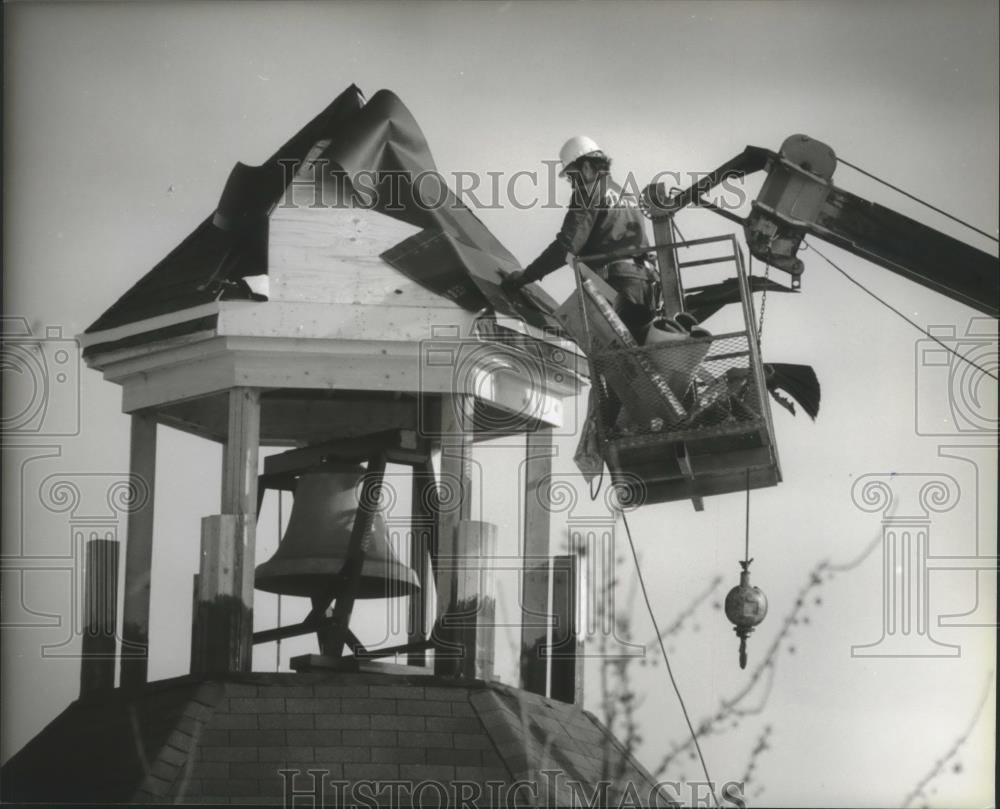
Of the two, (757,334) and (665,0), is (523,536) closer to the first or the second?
(757,334)

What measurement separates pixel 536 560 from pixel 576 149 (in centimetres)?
230

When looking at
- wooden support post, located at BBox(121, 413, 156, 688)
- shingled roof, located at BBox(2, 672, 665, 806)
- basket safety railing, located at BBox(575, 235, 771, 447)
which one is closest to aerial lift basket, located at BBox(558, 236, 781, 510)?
basket safety railing, located at BBox(575, 235, 771, 447)

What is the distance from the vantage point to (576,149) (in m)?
12.9

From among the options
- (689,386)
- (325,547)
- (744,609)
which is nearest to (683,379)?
(689,386)

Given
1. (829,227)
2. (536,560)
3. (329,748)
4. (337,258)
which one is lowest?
(329,748)

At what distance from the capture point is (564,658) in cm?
1261

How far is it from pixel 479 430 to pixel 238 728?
274 centimetres

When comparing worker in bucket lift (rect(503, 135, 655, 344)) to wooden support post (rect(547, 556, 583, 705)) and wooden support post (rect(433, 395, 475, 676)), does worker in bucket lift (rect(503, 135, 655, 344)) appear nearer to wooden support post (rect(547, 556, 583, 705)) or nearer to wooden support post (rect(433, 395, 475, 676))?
wooden support post (rect(433, 395, 475, 676))

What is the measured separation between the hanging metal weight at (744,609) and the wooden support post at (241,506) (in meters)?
2.54

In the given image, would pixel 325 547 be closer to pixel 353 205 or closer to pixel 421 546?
pixel 421 546

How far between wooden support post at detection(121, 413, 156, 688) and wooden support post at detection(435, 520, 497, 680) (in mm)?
1878

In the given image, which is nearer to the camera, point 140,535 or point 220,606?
point 220,606

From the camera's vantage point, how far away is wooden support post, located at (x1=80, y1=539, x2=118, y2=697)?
12.8m

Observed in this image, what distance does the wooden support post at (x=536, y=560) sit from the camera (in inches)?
495
